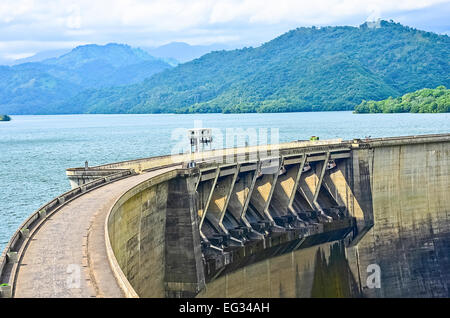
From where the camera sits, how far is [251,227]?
51.3m

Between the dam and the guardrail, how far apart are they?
76mm

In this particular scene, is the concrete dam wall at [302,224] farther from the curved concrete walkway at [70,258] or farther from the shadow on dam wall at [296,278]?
the curved concrete walkway at [70,258]

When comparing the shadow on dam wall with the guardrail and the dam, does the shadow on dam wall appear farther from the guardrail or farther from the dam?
the guardrail

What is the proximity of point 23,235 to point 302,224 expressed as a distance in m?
31.0

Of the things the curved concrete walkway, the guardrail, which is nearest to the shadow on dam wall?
the guardrail

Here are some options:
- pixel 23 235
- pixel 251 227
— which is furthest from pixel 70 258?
pixel 251 227

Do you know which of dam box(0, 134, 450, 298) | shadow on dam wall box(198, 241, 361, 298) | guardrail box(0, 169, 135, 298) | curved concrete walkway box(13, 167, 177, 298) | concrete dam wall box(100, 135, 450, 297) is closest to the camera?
curved concrete walkway box(13, 167, 177, 298)

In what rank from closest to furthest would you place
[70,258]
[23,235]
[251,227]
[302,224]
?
[70,258]
[23,235]
[251,227]
[302,224]

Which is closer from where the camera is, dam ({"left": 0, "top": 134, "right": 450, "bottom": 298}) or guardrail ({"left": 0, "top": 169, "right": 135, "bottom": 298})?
guardrail ({"left": 0, "top": 169, "right": 135, "bottom": 298})

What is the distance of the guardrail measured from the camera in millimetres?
22406

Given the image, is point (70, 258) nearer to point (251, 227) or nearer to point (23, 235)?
point (23, 235)

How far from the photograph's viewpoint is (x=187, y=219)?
41188mm

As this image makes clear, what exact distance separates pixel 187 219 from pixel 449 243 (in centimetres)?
3248
